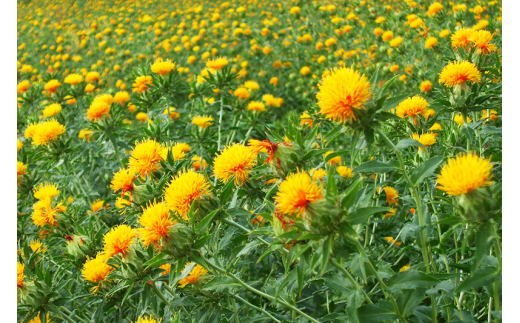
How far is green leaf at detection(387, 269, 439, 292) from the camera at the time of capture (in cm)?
96

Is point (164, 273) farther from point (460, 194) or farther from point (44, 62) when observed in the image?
point (44, 62)

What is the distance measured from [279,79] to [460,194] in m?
4.31

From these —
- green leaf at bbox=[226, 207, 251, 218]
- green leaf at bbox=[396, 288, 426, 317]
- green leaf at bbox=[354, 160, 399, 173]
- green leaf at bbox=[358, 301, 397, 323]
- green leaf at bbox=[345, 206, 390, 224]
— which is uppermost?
green leaf at bbox=[354, 160, 399, 173]

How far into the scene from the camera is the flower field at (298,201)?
95 cm

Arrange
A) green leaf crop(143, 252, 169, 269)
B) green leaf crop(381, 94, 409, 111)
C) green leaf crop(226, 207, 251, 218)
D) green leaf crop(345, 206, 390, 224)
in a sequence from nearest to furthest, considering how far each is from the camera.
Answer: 1. green leaf crop(345, 206, 390, 224)
2. green leaf crop(381, 94, 409, 111)
3. green leaf crop(143, 252, 169, 269)
4. green leaf crop(226, 207, 251, 218)

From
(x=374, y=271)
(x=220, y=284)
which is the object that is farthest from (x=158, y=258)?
(x=374, y=271)

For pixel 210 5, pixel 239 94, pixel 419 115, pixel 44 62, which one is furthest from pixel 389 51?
pixel 44 62

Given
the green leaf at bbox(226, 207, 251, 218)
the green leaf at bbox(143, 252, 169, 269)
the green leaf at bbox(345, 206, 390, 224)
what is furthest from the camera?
the green leaf at bbox(226, 207, 251, 218)

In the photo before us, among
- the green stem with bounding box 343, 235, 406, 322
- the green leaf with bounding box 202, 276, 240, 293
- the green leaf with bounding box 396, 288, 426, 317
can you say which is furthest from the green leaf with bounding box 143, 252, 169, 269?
the green leaf with bounding box 396, 288, 426, 317

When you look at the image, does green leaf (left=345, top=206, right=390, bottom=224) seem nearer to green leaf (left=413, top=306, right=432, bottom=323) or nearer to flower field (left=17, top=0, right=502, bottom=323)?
flower field (left=17, top=0, right=502, bottom=323)

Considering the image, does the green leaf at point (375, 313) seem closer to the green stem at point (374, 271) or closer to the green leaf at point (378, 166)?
the green stem at point (374, 271)

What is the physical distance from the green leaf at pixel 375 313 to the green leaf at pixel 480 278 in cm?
20

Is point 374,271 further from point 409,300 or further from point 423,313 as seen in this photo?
point 423,313

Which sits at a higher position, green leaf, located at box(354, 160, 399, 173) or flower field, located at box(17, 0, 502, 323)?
green leaf, located at box(354, 160, 399, 173)
